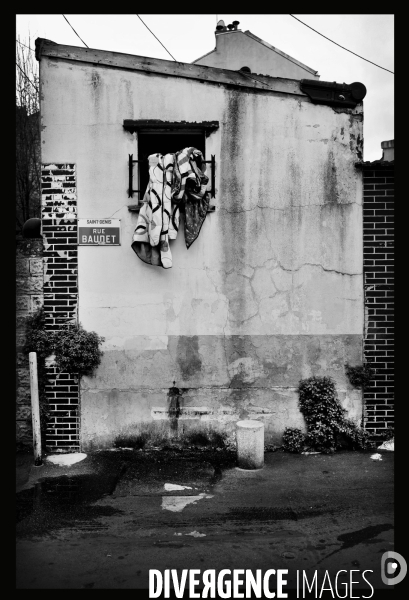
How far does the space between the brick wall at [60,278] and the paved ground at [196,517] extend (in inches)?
23.1

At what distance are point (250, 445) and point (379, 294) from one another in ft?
8.64

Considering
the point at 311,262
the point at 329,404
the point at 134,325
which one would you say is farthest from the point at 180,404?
the point at 311,262

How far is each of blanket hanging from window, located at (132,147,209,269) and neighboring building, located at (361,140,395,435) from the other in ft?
7.28

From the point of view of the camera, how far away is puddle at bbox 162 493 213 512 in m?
5.46

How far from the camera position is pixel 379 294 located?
7156mm

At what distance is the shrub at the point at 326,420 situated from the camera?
702cm

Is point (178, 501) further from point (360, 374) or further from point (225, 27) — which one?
point (225, 27)

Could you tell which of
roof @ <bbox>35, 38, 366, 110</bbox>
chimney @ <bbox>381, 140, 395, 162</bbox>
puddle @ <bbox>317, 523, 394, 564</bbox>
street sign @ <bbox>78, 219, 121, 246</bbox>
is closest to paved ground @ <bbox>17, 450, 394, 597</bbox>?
puddle @ <bbox>317, 523, 394, 564</bbox>

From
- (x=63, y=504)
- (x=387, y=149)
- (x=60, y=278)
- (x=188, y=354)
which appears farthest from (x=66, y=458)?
(x=387, y=149)

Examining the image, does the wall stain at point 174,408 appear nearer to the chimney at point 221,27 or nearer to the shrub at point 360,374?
the shrub at point 360,374

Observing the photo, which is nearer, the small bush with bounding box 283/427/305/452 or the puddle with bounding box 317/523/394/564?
the puddle with bounding box 317/523/394/564

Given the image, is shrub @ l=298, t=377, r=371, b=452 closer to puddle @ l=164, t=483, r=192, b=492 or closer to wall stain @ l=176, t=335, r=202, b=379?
wall stain @ l=176, t=335, r=202, b=379

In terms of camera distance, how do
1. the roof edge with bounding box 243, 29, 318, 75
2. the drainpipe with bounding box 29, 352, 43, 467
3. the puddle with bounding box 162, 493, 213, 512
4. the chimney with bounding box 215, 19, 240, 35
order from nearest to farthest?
the puddle with bounding box 162, 493, 213, 512 → the drainpipe with bounding box 29, 352, 43, 467 → the roof edge with bounding box 243, 29, 318, 75 → the chimney with bounding box 215, 19, 240, 35

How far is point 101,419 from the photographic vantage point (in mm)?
7070
